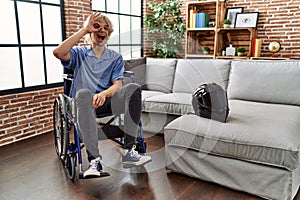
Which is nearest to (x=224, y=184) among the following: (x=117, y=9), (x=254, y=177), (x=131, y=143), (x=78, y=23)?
(x=254, y=177)

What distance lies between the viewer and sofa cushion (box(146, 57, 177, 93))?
3.24 meters

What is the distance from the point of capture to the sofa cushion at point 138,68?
3.30m

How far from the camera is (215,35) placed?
4.28 m

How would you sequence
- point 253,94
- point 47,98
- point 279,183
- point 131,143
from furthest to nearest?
point 47,98, point 253,94, point 131,143, point 279,183

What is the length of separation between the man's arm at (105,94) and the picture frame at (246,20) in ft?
9.47

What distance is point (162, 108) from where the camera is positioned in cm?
275

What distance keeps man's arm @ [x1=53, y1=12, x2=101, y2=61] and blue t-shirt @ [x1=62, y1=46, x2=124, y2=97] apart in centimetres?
8

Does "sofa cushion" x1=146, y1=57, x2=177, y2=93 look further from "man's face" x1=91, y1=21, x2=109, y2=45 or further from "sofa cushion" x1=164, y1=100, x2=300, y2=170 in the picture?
"man's face" x1=91, y1=21, x2=109, y2=45

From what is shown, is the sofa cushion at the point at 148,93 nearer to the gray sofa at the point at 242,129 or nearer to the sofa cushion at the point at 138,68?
the gray sofa at the point at 242,129

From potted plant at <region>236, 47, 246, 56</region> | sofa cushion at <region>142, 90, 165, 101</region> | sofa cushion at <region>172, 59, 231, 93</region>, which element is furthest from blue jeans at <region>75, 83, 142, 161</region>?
potted plant at <region>236, 47, 246, 56</region>

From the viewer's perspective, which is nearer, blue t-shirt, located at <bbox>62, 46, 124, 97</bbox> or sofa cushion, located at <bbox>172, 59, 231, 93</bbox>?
blue t-shirt, located at <bbox>62, 46, 124, 97</bbox>

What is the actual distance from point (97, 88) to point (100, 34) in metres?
0.42

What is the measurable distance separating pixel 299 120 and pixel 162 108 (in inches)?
50.3

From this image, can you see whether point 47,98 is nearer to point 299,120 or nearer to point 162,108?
point 162,108
